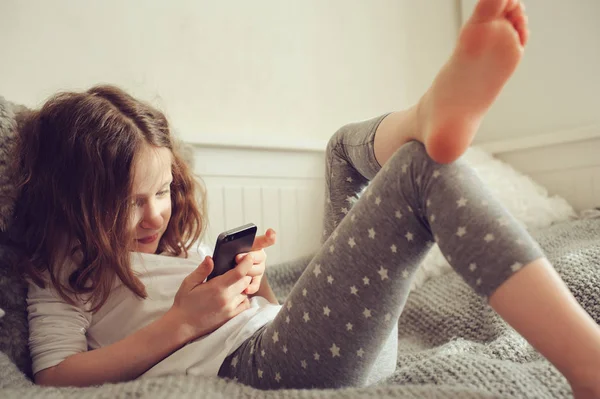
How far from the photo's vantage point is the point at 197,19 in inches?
48.7

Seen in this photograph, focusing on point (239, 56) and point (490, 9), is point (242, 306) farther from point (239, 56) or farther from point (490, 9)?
point (239, 56)

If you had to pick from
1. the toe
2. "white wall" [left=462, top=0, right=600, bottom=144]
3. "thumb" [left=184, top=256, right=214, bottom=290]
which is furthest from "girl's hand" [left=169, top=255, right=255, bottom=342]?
"white wall" [left=462, top=0, right=600, bottom=144]

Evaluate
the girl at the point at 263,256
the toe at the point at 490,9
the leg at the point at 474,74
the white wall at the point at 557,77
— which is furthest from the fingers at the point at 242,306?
the white wall at the point at 557,77

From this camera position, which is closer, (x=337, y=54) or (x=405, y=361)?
(x=405, y=361)

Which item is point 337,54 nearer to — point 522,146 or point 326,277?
point 522,146

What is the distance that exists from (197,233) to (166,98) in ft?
1.39

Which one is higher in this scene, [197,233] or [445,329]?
[197,233]

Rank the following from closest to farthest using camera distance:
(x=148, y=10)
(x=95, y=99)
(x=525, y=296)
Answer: (x=525, y=296) < (x=95, y=99) < (x=148, y=10)

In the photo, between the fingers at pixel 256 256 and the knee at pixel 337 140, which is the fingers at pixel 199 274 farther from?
the knee at pixel 337 140

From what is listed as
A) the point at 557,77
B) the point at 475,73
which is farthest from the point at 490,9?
the point at 557,77

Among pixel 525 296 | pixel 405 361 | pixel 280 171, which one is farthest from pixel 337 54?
pixel 525 296

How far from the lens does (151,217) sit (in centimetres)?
75

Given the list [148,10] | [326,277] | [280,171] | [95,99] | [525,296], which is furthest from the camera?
[280,171]

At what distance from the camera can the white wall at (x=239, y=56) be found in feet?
3.46
